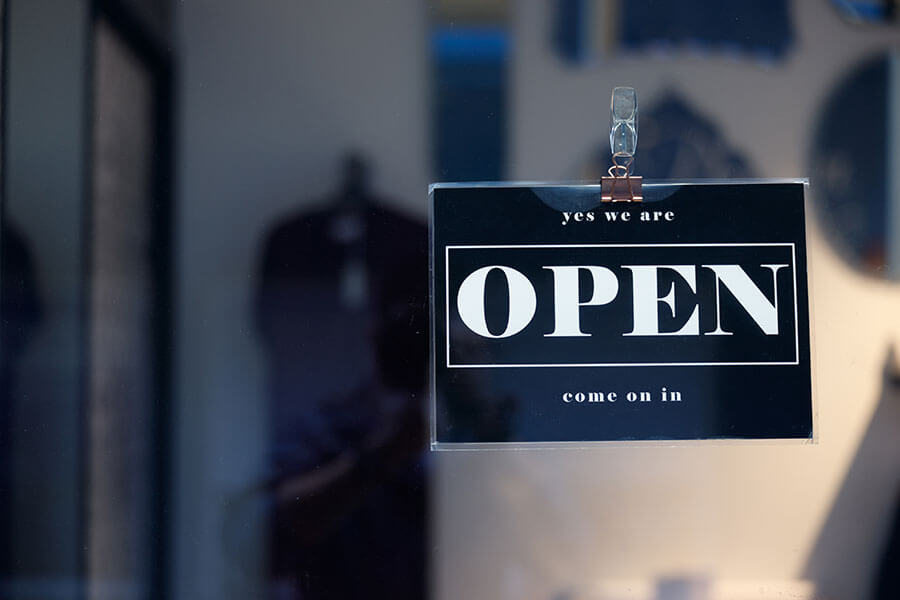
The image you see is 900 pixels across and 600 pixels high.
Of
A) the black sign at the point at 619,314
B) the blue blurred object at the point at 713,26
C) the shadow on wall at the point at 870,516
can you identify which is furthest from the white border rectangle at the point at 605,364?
the blue blurred object at the point at 713,26

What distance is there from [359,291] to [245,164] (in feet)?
0.67

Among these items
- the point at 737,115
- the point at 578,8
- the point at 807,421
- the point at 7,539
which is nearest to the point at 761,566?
the point at 807,421

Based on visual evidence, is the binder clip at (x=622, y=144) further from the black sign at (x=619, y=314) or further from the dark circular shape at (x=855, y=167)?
the dark circular shape at (x=855, y=167)

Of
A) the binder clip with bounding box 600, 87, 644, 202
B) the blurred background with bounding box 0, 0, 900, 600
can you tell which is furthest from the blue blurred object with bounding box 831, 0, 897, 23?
the binder clip with bounding box 600, 87, 644, 202

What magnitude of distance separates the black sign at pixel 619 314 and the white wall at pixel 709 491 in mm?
27

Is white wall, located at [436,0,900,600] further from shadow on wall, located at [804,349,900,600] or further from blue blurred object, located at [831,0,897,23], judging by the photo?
blue blurred object, located at [831,0,897,23]

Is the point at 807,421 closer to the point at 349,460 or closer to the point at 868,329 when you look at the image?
the point at 868,329

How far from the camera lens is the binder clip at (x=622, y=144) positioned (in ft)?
3.00

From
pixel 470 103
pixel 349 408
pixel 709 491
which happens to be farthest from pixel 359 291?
pixel 709 491

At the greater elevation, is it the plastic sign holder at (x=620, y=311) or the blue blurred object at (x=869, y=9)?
the blue blurred object at (x=869, y=9)

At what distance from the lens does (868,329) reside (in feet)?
2.99

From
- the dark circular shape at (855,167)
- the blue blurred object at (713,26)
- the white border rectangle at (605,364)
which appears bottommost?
the white border rectangle at (605,364)

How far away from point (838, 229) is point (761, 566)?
0.40m

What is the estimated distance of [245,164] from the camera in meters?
0.93
